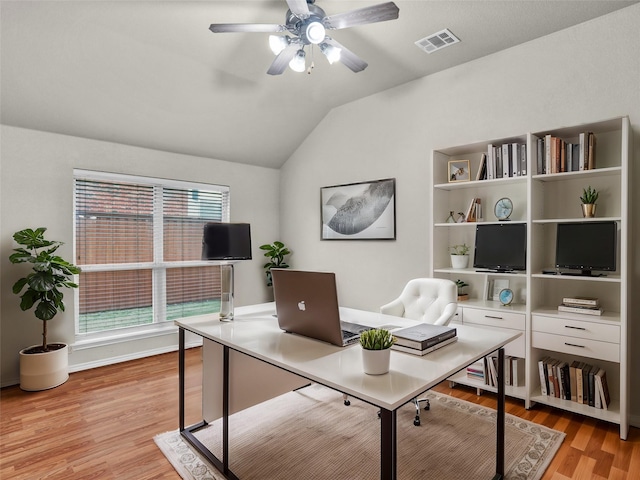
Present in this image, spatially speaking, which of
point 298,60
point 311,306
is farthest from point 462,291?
point 298,60

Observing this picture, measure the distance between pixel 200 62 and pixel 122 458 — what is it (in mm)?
3029

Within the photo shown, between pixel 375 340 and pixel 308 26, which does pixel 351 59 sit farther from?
pixel 375 340

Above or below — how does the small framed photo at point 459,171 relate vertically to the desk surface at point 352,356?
above

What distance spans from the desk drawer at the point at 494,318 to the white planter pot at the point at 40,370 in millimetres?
3474

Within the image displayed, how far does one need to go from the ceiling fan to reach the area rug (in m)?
2.45

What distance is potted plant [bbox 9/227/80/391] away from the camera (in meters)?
3.00

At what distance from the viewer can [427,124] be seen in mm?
3582

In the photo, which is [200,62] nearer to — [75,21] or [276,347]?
[75,21]

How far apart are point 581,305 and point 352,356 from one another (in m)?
1.96

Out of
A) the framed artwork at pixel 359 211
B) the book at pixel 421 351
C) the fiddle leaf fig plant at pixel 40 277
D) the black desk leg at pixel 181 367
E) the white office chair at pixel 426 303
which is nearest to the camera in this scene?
the book at pixel 421 351

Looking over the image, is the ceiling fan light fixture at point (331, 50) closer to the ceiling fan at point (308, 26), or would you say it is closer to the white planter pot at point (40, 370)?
the ceiling fan at point (308, 26)

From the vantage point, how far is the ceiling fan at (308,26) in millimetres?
2027

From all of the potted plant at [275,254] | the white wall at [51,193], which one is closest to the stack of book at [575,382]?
the potted plant at [275,254]

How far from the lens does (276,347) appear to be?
170 centimetres
